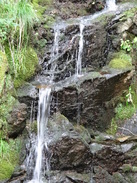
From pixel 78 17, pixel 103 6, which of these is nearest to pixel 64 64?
pixel 78 17

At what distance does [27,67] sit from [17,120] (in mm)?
1663

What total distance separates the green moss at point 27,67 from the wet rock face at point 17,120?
898mm

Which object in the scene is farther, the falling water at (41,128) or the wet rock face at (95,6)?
the wet rock face at (95,6)

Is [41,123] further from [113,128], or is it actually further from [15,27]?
[15,27]

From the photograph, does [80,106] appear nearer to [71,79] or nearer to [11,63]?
[71,79]

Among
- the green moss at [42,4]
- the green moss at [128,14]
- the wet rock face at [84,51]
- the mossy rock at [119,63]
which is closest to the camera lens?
the mossy rock at [119,63]

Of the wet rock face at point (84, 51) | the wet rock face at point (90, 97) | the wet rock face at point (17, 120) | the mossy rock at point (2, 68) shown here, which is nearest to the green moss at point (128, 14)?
the wet rock face at point (84, 51)

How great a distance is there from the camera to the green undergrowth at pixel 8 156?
4012 millimetres

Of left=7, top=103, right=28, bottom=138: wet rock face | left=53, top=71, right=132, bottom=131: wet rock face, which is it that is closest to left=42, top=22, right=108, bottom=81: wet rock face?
left=53, top=71, right=132, bottom=131: wet rock face

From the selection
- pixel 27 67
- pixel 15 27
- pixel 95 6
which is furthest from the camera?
pixel 95 6

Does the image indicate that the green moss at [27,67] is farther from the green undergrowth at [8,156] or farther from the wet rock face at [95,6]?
the wet rock face at [95,6]

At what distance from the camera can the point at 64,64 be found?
20.9 feet

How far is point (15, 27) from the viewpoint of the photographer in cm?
521

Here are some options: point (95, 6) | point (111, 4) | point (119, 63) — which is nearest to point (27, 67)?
point (119, 63)
